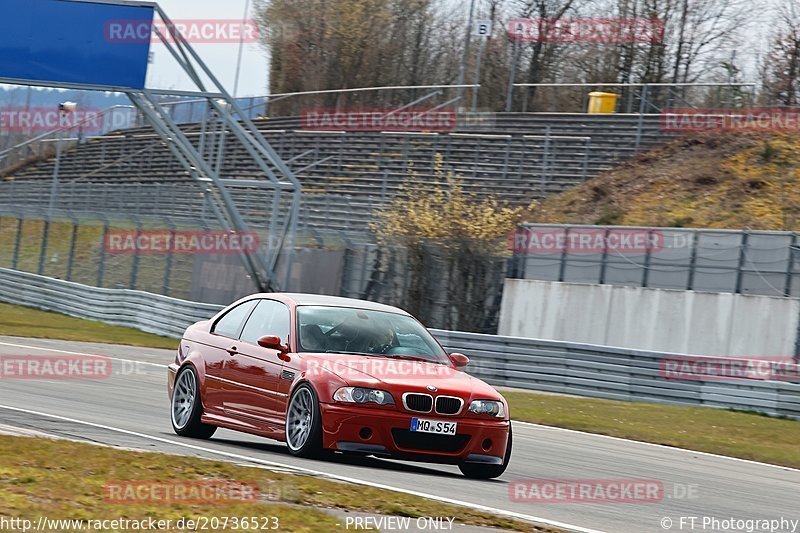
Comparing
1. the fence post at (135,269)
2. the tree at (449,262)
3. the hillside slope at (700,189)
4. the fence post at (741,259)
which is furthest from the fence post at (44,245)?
the fence post at (741,259)

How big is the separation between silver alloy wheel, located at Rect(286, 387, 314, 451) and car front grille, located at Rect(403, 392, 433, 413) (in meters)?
0.72

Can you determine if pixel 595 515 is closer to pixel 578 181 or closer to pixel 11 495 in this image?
pixel 11 495

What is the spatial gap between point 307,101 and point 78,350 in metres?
32.1

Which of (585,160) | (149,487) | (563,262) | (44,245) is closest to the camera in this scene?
(149,487)

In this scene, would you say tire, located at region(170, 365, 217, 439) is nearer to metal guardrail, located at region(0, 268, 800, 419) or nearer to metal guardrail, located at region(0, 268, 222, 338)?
metal guardrail, located at region(0, 268, 800, 419)

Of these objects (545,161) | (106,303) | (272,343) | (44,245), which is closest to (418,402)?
(272,343)

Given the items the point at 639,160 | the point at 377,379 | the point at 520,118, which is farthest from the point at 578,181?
the point at 377,379

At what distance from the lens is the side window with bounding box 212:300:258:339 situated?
12.1 meters

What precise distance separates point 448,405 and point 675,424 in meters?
10.7

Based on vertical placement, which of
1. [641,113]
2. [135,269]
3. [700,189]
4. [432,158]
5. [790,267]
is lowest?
Answer: [135,269]

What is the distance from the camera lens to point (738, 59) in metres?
53.4

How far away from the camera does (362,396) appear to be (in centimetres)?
1027

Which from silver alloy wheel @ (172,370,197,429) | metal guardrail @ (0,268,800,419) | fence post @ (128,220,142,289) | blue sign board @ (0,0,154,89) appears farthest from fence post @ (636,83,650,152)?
silver alloy wheel @ (172,370,197,429)

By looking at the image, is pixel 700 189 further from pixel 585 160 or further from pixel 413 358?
pixel 413 358
